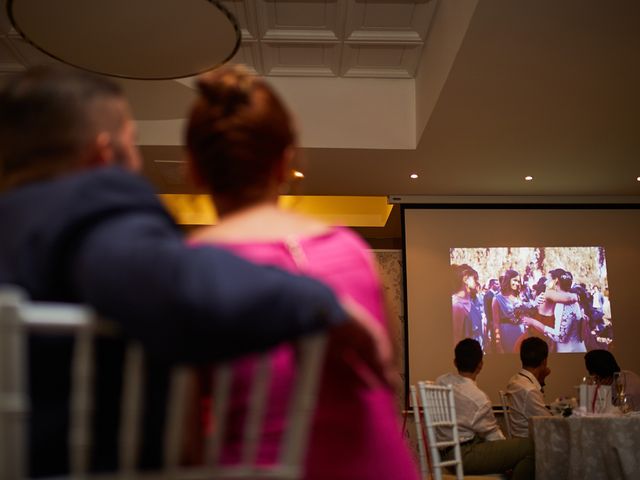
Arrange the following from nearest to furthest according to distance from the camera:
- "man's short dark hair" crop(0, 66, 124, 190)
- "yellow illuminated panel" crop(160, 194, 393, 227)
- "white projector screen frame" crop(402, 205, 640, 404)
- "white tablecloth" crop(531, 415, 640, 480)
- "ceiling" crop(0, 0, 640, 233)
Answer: "man's short dark hair" crop(0, 66, 124, 190) → "white tablecloth" crop(531, 415, 640, 480) → "ceiling" crop(0, 0, 640, 233) → "white projector screen frame" crop(402, 205, 640, 404) → "yellow illuminated panel" crop(160, 194, 393, 227)

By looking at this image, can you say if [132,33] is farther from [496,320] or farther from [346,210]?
[346,210]

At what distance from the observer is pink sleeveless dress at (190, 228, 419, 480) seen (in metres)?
0.70

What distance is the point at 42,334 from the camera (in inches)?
21.8

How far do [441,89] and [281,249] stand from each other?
12.9 feet

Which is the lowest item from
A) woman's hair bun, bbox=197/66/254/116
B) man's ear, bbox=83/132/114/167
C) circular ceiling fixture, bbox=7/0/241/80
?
man's ear, bbox=83/132/114/167

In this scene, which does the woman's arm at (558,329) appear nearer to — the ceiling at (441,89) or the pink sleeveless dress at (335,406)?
the ceiling at (441,89)

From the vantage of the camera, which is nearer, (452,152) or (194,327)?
(194,327)

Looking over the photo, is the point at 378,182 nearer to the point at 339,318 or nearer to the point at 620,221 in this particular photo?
the point at 620,221

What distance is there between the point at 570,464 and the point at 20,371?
3112mm

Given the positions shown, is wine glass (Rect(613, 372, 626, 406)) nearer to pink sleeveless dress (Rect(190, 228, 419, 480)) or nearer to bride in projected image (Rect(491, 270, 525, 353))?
bride in projected image (Rect(491, 270, 525, 353))

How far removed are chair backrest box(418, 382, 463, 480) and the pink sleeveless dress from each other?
5.93 feet

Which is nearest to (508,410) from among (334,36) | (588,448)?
(588,448)

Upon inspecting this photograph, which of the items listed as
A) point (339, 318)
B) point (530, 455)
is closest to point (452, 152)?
point (530, 455)

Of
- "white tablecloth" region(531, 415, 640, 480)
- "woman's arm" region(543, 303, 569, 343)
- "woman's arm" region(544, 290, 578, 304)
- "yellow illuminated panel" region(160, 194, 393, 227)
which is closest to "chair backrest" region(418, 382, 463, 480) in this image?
"white tablecloth" region(531, 415, 640, 480)
